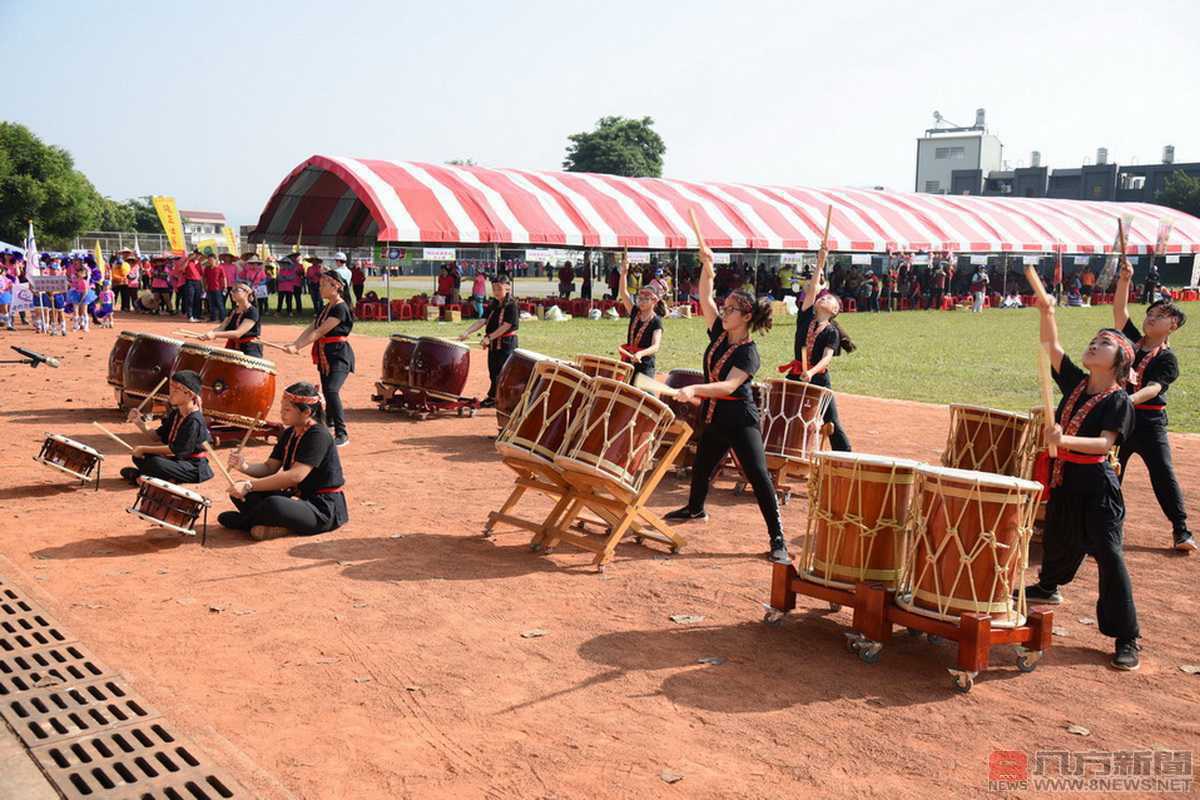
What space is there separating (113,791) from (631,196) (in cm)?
3114

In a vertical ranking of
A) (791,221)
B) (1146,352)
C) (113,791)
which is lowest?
(113,791)

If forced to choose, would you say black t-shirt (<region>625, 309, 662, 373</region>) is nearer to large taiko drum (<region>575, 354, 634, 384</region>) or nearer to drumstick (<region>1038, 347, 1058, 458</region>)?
large taiko drum (<region>575, 354, 634, 384</region>)

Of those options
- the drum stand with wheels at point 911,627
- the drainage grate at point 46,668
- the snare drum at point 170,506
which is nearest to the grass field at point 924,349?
the drum stand with wheels at point 911,627

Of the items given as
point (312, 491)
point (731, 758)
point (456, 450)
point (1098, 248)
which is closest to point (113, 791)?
point (731, 758)

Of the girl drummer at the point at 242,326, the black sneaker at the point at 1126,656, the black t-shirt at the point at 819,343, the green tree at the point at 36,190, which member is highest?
the green tree at the point at 36,190

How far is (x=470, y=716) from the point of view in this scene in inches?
189

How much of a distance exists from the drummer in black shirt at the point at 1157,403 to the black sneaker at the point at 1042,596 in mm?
1840

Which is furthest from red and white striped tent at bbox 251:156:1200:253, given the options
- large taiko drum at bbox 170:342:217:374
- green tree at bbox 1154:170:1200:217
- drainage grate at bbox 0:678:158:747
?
green tree at bbox 1154:170:1200:217

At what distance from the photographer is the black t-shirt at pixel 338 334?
10.6 metres

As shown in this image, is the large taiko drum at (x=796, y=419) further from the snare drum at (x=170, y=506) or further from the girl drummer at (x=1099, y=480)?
the snare drum at (x=170, y=506)

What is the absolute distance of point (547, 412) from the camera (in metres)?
7.20

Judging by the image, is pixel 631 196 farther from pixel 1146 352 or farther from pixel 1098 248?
pixel 1146 352

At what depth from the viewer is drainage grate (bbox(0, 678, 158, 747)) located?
15.2 ft

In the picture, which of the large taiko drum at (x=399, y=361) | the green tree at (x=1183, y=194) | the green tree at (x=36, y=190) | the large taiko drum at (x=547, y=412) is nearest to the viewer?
the large taiko drum at (x=547, y=412)
